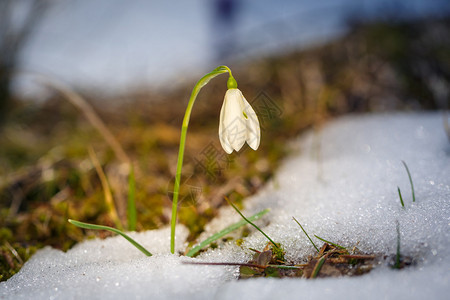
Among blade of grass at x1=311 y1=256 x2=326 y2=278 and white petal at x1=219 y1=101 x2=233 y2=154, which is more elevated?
white petal at x1=219 y1=101 x2=233 y2=154

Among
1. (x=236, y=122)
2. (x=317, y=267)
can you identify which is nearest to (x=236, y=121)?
(x=236, y=122)

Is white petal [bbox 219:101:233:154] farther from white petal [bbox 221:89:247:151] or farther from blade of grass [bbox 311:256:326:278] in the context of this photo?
blade of grass [bbox 311:256:326:278]

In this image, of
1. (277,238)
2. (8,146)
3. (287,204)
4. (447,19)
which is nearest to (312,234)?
(277,238)

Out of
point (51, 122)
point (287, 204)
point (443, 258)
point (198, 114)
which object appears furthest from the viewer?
point (51, 122)

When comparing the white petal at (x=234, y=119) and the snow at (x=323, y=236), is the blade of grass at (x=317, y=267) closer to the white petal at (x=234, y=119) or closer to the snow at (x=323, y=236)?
the snow at (x=323, y=236)

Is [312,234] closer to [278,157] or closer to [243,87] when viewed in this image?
[278,157]

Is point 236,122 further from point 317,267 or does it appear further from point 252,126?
point 317,267

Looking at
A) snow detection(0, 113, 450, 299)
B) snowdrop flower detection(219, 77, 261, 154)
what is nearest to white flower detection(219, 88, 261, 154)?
snowdrop flower detection(219, 77, 261, 154)

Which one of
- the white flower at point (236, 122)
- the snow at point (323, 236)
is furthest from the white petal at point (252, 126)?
the snow at point (323, 236)
